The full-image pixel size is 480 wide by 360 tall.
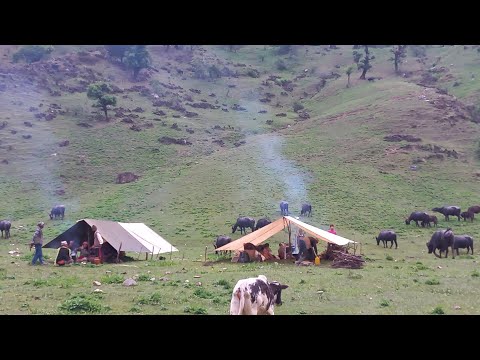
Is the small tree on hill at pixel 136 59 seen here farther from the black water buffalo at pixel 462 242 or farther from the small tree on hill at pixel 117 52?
the black water buffalo at pixel 462 242

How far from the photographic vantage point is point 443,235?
29891 mm

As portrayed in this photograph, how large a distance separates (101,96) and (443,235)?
62653 millimetres

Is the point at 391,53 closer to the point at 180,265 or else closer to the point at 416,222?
the point at 416,222

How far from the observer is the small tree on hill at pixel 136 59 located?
11262 centimetres

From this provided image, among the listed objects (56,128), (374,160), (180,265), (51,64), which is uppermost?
(51,64)

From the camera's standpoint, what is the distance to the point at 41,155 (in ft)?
217

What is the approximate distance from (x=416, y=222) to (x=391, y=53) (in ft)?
296

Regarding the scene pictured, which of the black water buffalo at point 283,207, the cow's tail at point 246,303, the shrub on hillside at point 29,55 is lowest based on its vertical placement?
the cow's tail at point 246,303

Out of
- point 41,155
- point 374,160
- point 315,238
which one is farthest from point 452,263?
point 41,155

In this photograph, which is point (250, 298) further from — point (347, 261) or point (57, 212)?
point (57, 212)

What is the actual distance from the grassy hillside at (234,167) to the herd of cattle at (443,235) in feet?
2.57

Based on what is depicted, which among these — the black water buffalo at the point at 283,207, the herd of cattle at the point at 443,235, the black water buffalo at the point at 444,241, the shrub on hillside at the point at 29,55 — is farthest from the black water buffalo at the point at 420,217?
the shrub on hillside at the point at 29,55

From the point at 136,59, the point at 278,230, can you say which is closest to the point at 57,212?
the point at 278,230

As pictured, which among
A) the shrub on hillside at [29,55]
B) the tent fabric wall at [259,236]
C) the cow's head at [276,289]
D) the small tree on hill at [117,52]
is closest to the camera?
the cow's head at [276,289]
